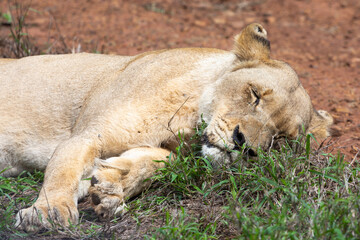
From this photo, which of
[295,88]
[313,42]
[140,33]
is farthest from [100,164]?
[313,42]

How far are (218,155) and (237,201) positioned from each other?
0.39m

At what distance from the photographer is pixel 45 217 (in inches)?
119

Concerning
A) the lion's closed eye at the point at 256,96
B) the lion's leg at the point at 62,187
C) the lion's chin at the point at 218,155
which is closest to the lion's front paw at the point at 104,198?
the lion's leg at the point at 62,187

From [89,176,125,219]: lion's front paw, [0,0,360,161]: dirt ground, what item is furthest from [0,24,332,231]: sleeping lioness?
[0,0,360,161]: dirt ground

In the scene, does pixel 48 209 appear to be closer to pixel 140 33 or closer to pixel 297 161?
pixel 297 161

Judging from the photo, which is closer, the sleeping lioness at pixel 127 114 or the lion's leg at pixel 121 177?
the lion's leg at pixel 121 177

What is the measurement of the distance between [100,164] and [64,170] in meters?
0.25

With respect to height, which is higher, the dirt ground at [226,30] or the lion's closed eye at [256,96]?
the lion's closed eye at [256,96]

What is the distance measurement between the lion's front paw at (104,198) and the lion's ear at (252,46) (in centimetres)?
153

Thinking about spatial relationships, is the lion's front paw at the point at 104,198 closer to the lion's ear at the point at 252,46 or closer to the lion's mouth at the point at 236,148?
the lion's mouth at the point at 236,148

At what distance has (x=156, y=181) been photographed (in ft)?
12.0

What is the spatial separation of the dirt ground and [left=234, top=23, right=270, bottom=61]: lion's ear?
125 centimetres

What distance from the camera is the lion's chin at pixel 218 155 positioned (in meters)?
3.51

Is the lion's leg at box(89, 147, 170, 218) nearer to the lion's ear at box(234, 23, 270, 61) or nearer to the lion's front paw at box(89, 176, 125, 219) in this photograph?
the lion's front paw at box(89, 176, 125, 219)
